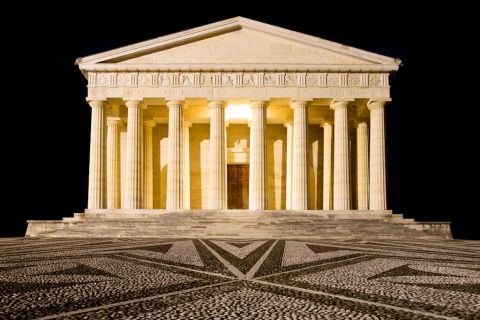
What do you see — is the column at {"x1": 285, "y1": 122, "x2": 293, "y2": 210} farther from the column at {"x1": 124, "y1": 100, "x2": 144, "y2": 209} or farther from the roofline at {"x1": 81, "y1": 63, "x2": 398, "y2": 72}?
the column at {"x1": 124, "y1": 100, "x2": 144, "y2": 209}

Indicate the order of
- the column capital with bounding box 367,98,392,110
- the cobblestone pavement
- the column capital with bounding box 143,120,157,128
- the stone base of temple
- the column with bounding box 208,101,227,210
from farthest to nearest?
the column capital with bounding box 143,120,157,128 < the column capital with bounding box 367,98,392,110 < the column with bounding box 208,101,227,210 < the stone base of temple < the cobblestone pavement

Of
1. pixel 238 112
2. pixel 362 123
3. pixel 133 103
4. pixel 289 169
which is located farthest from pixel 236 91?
pixel 362 123

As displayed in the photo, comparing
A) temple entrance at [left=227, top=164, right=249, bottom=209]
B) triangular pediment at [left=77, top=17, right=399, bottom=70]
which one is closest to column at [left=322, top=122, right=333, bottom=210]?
triangular pediment at [left=77, top=17, right=399, bottom=70]

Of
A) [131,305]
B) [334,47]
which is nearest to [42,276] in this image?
[131,305]

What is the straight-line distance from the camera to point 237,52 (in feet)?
95.0

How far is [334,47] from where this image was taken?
28.2 metres

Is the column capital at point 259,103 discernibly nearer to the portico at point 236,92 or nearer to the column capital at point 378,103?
the portico at point 236,92

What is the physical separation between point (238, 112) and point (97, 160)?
Answer: 1240 cm

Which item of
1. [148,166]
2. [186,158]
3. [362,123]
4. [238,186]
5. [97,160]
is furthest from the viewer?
[238,186]

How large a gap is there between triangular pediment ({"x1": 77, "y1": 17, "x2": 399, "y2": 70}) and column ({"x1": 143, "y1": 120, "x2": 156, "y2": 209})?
6848 mm

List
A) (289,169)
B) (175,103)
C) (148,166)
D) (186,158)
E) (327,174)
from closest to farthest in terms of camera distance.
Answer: (175,103) < (327,174) < (289,169) < (148,166) < (186,158)

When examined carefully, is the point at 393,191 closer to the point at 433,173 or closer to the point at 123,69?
the point at 433,173

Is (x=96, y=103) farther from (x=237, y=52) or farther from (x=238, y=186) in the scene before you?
(x=238, y=186)

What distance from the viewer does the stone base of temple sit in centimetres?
2023
